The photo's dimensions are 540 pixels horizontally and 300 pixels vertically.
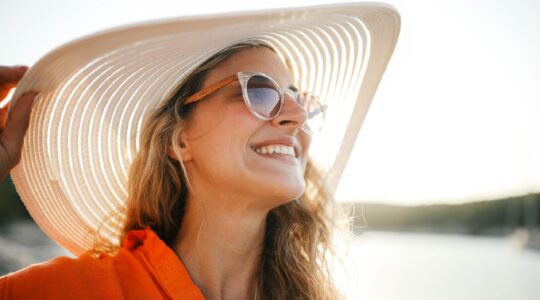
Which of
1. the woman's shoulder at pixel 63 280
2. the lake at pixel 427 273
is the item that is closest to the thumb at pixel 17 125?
the woman's shoulder at pixel 63 280

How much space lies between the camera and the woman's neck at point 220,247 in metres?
2.13

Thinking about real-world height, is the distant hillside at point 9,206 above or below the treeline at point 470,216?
above

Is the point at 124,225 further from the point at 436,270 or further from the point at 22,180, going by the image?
the point at 436,270

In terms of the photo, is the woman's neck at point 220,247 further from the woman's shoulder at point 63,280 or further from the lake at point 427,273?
the lake at point 427,273

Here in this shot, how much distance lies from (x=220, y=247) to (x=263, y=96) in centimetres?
72

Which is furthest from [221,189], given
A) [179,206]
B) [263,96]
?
[263,96]

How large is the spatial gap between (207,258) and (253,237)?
289 millimetres

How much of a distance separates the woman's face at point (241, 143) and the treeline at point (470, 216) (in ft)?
193

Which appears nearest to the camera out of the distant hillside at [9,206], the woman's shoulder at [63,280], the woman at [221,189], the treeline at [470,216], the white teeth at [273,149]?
the woman's shoulder at [63,280]

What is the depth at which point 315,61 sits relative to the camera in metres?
2.66

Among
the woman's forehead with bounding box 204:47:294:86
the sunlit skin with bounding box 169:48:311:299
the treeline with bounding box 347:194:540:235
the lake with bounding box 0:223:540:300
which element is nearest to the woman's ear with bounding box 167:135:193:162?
the sunlit skin with bounding box 169:48:311:299

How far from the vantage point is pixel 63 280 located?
178 cm

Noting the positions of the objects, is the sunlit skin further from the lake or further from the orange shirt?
the lake

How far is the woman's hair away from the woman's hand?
62 centimetres
